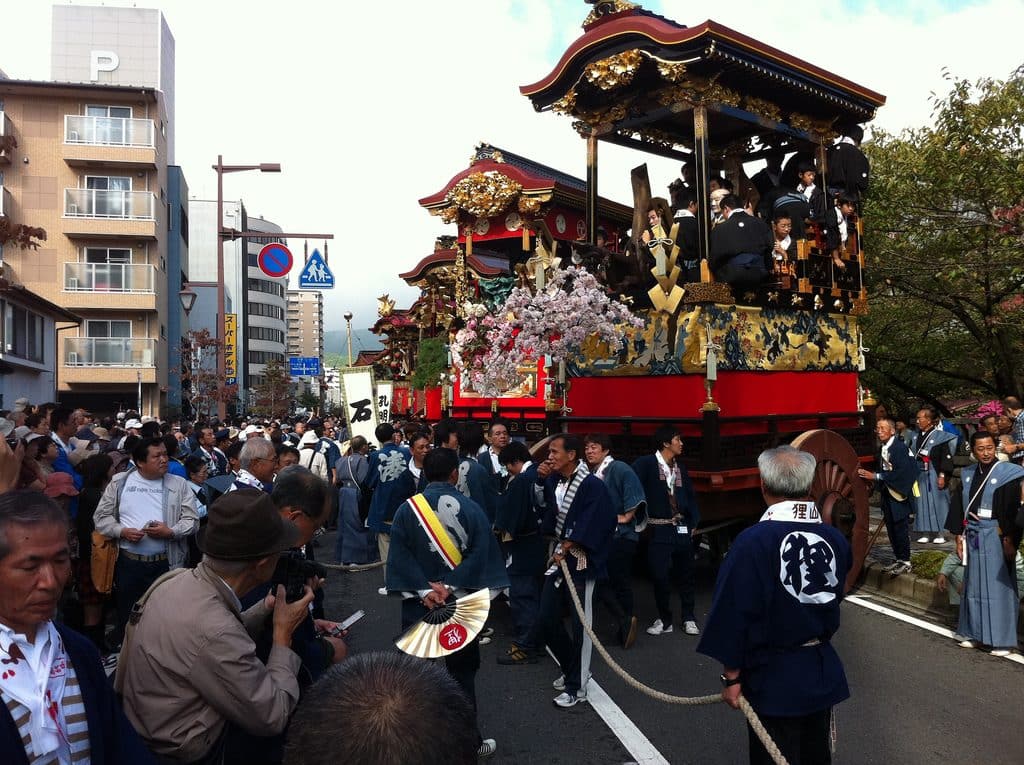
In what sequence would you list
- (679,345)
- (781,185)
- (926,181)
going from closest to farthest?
(679,345)
(781,185)
(926,181)

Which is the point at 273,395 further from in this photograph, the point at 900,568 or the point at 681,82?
the point at 900,568

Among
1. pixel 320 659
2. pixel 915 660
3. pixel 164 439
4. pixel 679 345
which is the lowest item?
pixel 915 660

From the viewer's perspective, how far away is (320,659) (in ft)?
9.15

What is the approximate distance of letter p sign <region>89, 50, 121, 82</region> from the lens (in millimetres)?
36438

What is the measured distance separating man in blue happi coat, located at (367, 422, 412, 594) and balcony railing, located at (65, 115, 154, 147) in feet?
82.4

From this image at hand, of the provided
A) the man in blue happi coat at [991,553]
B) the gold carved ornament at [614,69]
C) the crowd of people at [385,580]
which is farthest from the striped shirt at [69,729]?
the gold carved ornament at [614,69]

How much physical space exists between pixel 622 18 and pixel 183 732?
25.8 ft

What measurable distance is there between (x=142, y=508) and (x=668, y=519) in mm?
4044

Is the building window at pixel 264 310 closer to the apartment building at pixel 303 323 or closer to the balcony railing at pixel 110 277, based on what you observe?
the balcony railing at pixel 110 277

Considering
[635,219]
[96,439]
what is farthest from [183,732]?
[96,439]

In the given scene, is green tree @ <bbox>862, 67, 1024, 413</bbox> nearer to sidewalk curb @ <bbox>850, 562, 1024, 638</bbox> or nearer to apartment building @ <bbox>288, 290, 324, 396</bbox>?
Result: sidewalk curb @ <bbox>850, 562, 1024, 638</bbox>

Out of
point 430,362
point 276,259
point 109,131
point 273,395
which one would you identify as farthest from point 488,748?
point 273,395

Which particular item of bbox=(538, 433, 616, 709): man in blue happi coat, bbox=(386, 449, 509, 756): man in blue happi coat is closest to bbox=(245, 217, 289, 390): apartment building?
bbox=(538, 433, 616, 709): man in blue happi coat

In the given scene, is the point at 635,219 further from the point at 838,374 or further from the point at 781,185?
the point at 838,374
